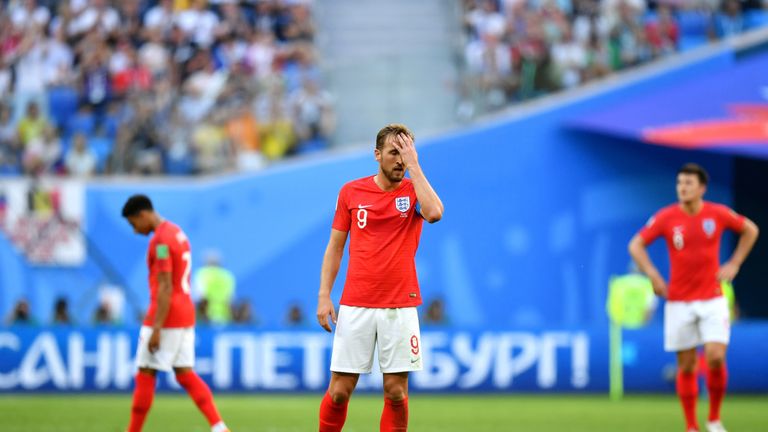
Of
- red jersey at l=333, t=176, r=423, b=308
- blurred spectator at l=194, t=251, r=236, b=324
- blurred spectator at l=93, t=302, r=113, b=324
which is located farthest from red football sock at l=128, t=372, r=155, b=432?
blurred spectator at l=194, t=251, r=236, b=324

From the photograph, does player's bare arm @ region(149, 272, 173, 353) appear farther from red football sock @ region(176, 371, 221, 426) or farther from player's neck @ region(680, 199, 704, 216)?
player's neck @ region(680, 199, 704, 216)

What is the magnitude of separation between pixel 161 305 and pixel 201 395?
0.84 metres

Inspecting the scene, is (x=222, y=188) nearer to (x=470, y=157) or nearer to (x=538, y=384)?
(x=470, y=157)

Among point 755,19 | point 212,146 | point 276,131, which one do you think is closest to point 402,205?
Result: point 212,146

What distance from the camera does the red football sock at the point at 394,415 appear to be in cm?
900

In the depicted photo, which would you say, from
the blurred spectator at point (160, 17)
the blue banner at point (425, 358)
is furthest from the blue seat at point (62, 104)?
the blue banner at point (425, 358)

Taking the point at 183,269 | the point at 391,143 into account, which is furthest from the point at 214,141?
the point at 391,143

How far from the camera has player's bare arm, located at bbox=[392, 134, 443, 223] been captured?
29.0 ft

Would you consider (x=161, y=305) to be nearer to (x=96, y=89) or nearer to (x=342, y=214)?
(x=342, y=214)

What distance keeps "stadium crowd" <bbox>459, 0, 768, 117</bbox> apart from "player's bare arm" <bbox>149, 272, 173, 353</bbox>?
11.9m

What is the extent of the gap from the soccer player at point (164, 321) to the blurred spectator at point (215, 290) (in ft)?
34.1

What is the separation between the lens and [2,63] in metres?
24.5

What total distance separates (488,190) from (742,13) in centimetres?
539

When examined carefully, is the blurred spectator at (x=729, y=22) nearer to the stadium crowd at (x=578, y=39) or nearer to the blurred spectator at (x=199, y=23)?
the stadium crowd at (x=578, y=39)
